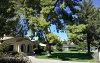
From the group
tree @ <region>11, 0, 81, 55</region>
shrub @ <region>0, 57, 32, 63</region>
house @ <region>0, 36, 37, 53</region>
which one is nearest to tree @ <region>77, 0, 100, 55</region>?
tree @ <region>11, 0, 81, 55</region>

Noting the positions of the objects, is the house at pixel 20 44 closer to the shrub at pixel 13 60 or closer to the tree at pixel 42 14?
the tree at pixel 42 14

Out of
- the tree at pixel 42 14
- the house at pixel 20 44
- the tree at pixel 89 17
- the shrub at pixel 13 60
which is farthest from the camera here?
the house at pixel 20 44

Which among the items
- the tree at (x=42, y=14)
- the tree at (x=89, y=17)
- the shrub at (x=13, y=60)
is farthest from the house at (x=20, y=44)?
the shrub at (x=13, y=60)

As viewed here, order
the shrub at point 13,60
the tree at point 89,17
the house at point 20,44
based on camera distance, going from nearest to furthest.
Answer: the shrub at point 13,60 < the tree at point 89,17 < the house at point 20,44

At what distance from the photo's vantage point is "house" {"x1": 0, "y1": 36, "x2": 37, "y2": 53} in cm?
4866

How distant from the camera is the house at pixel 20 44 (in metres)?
48.7

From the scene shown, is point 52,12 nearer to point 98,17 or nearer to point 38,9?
point 38,9

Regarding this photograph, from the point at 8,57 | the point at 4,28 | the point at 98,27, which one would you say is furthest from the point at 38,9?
the point at 8,57

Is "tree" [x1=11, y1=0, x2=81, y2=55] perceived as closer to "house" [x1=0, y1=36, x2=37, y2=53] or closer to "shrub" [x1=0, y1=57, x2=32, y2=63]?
"house" [x1=0, y1=36, x2=37, y2=53]

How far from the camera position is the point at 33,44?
54938mm

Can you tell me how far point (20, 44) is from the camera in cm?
4981

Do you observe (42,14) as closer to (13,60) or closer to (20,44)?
(20,44)

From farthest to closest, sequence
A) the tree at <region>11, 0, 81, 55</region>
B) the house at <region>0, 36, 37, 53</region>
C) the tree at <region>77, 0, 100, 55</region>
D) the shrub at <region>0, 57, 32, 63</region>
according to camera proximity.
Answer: the house at <region>0, 36, 37, 53</region> < the tree at <region>77, 0, 100, 55</region> < the tree at <region>11, 0, 81, 55</region> < the shrub at <region>0, 57, 32, 63</region>

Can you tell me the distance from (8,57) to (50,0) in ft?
95.9
